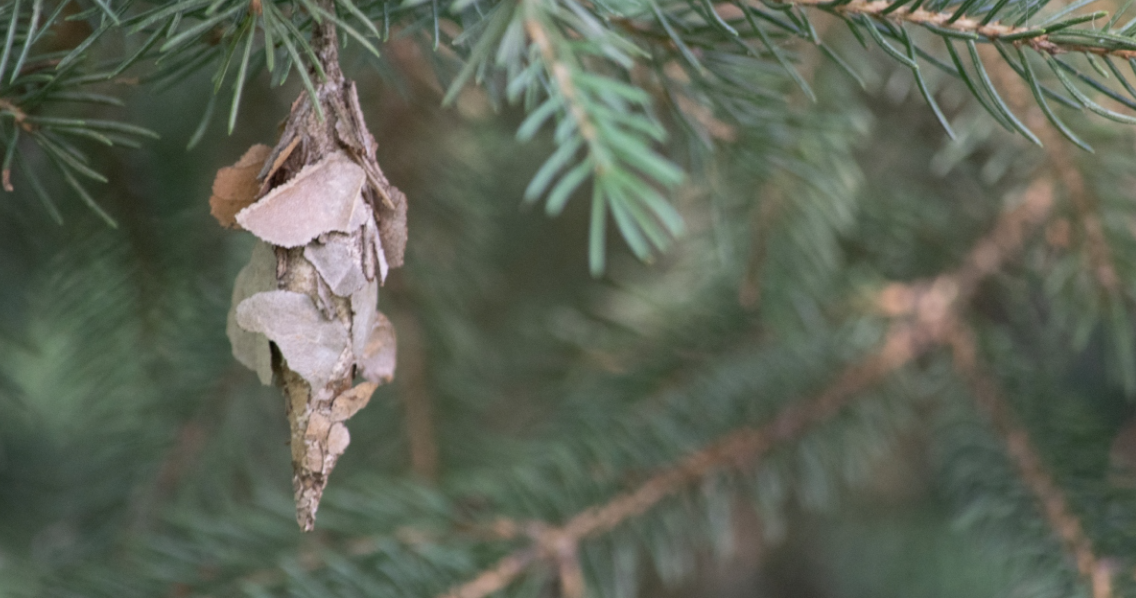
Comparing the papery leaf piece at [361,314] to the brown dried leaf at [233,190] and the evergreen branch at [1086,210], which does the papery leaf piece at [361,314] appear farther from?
the evergreen branch at [1086,210]

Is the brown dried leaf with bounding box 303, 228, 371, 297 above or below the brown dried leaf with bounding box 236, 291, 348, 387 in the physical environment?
above

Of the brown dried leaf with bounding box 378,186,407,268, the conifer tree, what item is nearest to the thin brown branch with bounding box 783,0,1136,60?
the conifer tree

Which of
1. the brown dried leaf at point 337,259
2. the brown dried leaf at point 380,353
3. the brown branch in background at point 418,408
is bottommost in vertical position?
the brown branch in background at point 418,408

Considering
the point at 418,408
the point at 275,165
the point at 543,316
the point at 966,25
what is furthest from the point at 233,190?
the point at 543,316

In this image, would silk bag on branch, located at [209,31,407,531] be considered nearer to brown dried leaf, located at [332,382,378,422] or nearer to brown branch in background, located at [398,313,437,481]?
brown dried leaf, located at [332,382,378,422]

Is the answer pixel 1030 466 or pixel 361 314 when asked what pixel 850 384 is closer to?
pixel 1030 466

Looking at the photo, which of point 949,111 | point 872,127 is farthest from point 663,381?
point 949,111

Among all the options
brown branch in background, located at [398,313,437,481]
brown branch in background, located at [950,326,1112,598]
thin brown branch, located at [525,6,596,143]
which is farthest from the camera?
brown branch in background, located at [398,313,437,481]

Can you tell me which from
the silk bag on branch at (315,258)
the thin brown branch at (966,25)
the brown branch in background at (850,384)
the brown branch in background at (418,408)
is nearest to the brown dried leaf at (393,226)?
the silk bag on branch at (315,258)
